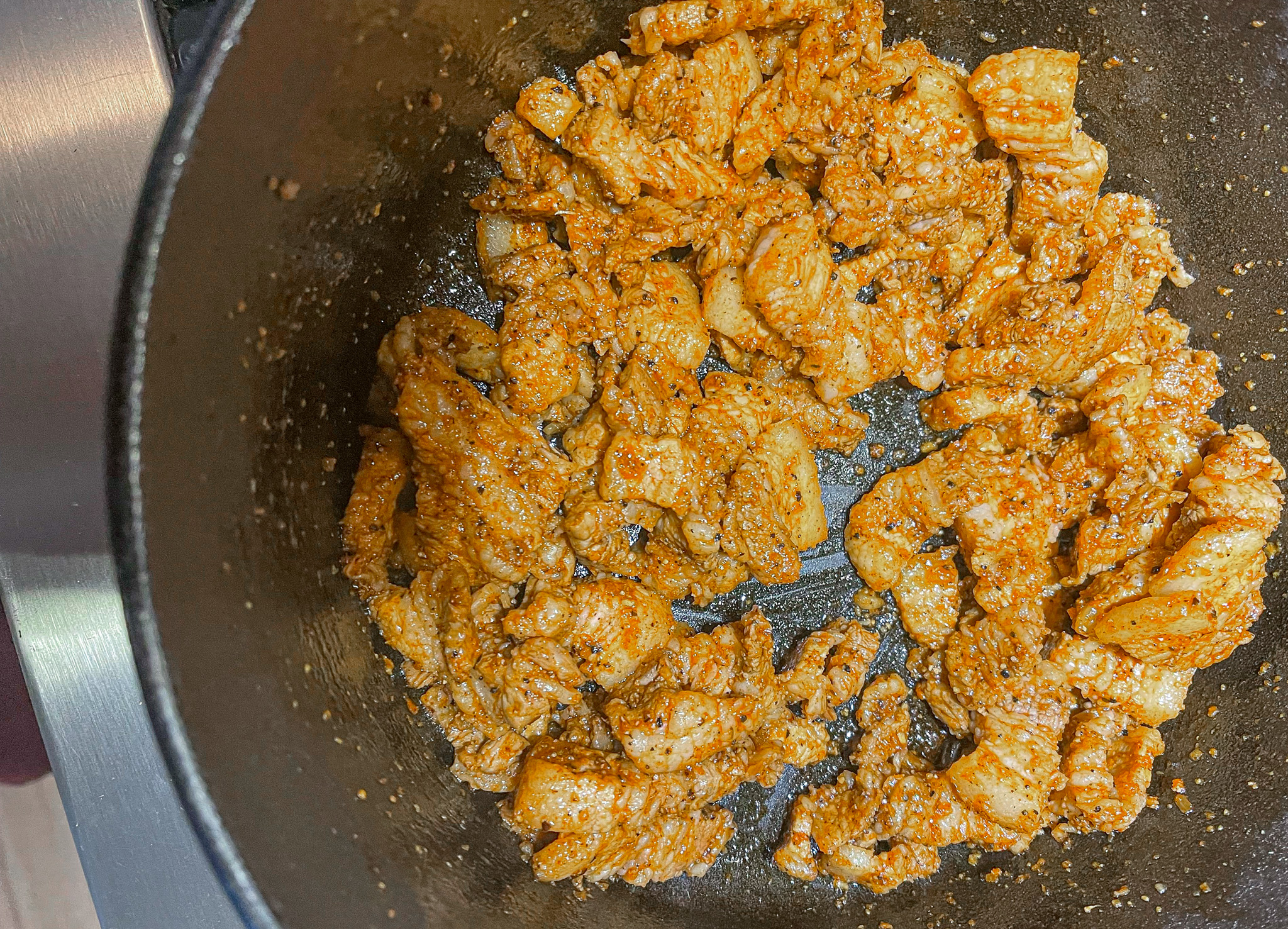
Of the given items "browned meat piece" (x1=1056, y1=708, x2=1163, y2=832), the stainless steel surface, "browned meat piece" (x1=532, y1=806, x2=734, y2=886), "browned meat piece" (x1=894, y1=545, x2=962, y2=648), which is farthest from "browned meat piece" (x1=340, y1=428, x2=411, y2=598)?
"browned meat piece" (x1=1056, y1=708, x2=1163, y2=832)

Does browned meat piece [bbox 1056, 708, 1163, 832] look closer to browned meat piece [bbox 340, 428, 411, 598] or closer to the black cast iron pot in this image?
the black cast iron pot

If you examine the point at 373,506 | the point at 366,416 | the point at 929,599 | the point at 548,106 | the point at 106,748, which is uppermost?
the point at 548,106

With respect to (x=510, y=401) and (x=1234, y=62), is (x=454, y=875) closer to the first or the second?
(x=510, y=401)

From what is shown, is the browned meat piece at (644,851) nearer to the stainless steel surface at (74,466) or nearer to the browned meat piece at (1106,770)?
the stainless steel surface at (74,466)

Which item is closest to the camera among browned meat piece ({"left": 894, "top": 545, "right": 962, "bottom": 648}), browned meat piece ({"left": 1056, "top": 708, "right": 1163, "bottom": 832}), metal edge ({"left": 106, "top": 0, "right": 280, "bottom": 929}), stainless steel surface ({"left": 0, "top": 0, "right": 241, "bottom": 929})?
metal edge ({"left": 106, "top": 0, "right": 280, "bottom": 929})

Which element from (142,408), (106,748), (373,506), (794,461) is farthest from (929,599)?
(106,748)

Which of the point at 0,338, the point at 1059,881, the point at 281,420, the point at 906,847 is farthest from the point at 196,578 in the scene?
the point at 1059,881

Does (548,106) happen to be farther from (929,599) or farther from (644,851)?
(644,851)

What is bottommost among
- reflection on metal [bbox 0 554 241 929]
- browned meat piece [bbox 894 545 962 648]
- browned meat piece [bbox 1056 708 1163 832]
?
browned meat piece [bbox 1056 708 1163 832]
